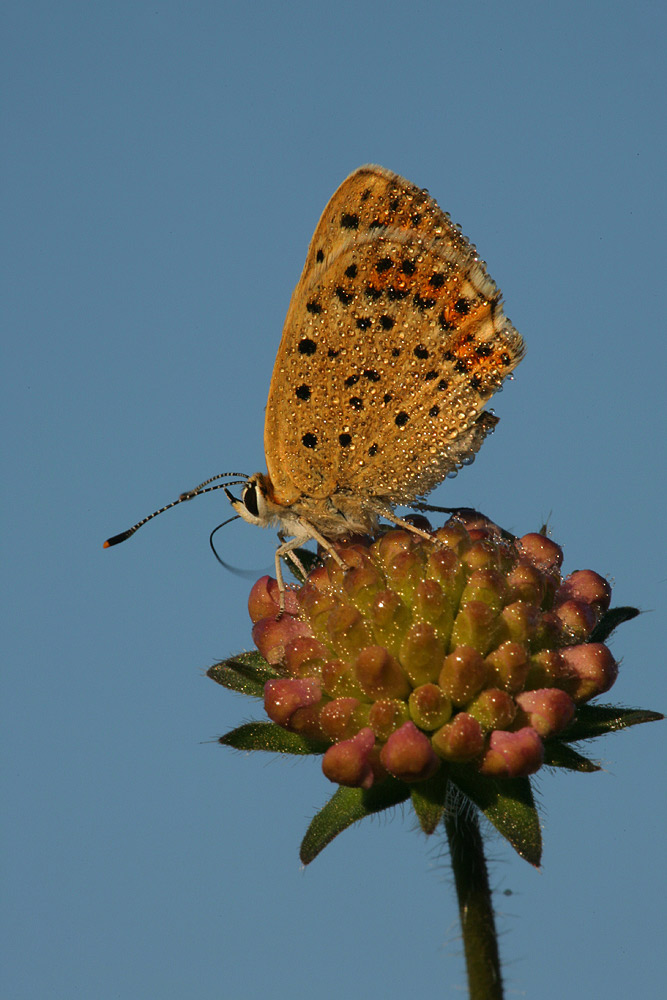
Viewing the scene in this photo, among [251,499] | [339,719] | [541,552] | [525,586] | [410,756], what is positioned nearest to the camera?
[410,756]

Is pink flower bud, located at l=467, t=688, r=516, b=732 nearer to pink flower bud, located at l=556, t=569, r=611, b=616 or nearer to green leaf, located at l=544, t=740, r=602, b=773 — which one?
green leaf, located at l=544, t=740, r=602, b=773

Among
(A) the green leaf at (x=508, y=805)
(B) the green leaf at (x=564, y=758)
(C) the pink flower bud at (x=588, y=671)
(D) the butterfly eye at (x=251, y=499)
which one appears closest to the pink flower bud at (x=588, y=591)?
(C) the pink flower bud at (x=588, y=671)

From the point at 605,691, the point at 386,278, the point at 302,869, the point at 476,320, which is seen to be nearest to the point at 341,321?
the point at 386,278

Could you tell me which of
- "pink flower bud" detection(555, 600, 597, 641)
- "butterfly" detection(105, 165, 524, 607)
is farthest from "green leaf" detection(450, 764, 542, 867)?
"butterfly" detection(105, 165, 524, 607)

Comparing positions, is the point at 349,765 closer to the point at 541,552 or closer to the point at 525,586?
the point at 525,586

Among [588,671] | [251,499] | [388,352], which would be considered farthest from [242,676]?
[388,352]

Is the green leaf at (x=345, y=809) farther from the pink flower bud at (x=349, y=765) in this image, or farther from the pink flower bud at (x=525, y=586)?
the pink flower bud at (x=525, y=586)
